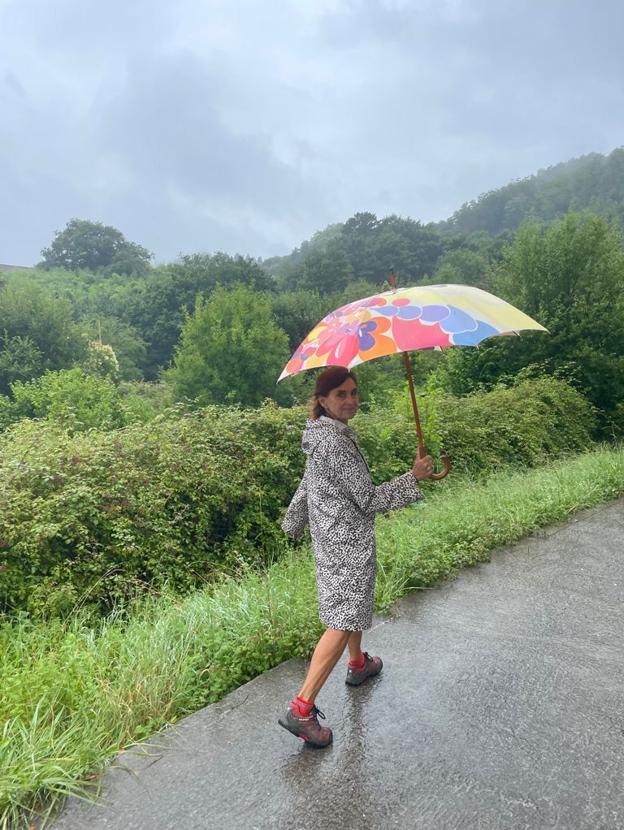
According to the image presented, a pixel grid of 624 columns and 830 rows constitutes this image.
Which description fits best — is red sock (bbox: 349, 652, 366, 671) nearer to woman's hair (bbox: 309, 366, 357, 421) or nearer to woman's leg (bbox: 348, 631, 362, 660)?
woman's leg (bbox: 348, 631, 362, 660)

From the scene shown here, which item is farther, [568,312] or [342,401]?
[568,312]

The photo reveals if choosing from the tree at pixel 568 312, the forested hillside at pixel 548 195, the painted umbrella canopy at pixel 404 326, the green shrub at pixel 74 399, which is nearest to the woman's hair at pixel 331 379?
the painted umbrella canopy at pixel 404 326

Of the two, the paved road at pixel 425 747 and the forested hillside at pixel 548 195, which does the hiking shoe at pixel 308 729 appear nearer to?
the paved road at pixel 425 747

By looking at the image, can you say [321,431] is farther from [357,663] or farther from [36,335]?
[36,335]

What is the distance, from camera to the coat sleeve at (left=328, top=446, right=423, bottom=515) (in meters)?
2.91

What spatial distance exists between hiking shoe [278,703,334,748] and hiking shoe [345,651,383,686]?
1.67 ft

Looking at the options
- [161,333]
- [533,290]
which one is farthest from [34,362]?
[533,290]

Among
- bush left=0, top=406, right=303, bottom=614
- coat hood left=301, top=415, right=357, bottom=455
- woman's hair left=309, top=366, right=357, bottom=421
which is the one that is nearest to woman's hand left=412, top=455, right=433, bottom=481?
coat hood left=301, top=415, right=357, bottom=455

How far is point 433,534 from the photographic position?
550cm

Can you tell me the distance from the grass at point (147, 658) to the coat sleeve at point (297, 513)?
2.62ft

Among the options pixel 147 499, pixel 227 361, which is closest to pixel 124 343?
pixel 227 361

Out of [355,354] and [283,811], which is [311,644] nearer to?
[283,811]

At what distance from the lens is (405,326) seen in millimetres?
2760

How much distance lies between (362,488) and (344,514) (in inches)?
6.2
